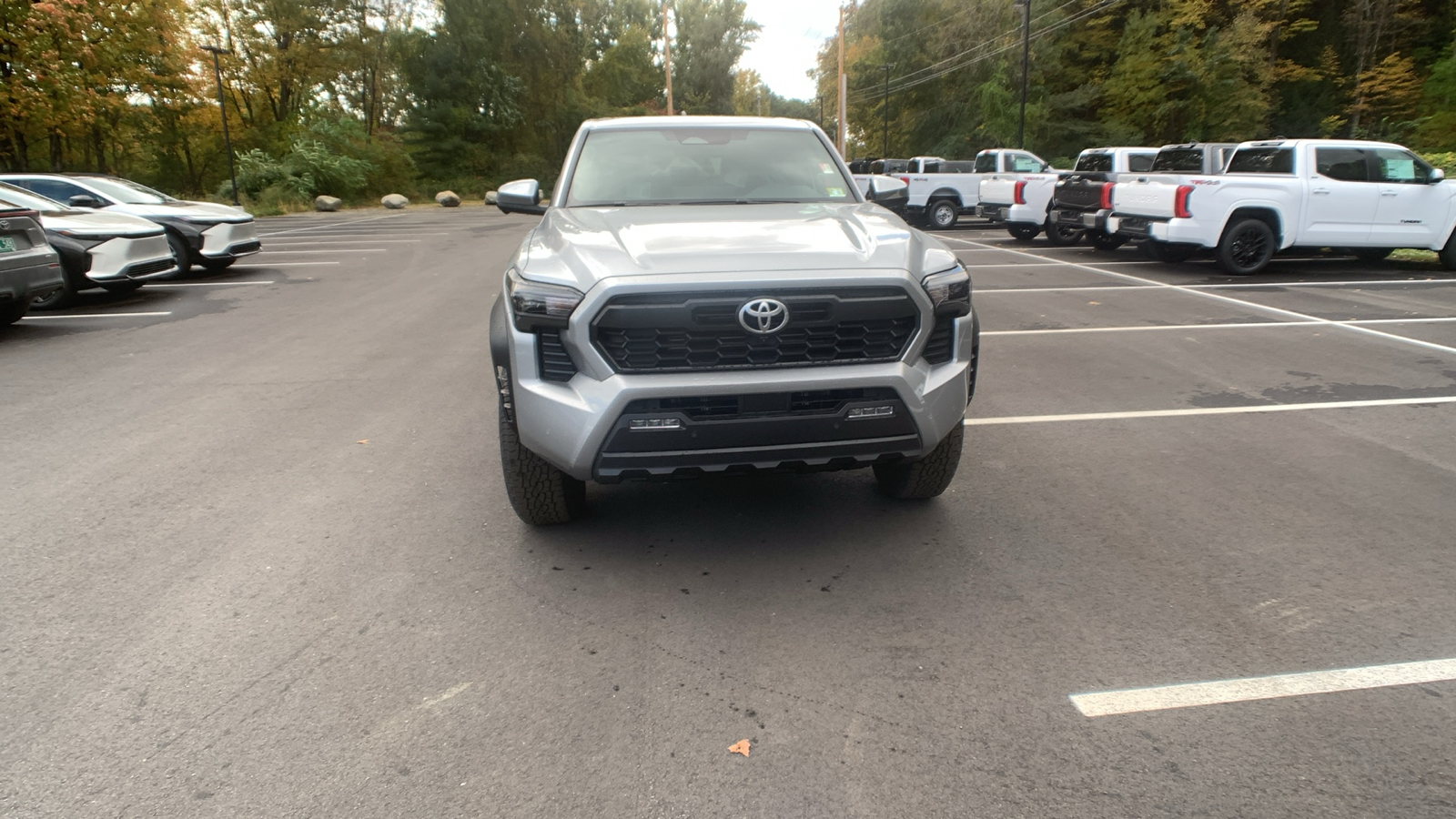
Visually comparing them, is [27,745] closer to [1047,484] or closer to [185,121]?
[1047,484]

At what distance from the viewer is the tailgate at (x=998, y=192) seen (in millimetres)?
19438

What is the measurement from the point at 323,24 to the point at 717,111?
31.8m

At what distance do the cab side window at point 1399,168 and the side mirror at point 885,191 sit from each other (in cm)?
1073

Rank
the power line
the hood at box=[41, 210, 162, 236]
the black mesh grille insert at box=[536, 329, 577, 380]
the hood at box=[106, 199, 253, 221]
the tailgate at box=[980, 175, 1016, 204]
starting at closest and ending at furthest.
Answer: the black mesh grille insert at box=[536, 329, 577, 380] < the hood at box=[41, 210, 162, 236] < the hood at box=[106, 199, 253, 221] < the tailgate at box=[980, 175, 1016, 204] < the power line

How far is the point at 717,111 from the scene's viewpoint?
7631 centimetres

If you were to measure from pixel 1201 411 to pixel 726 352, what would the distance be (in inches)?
161

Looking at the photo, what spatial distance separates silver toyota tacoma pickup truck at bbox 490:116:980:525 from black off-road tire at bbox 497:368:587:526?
1cm

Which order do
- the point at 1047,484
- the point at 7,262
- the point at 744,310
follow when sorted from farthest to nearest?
the point at 7,262
the point at 1047,484
the point at 744,310

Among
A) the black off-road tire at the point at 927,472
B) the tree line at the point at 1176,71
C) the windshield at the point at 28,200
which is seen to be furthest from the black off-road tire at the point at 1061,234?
the tree line at the point at 1176,71

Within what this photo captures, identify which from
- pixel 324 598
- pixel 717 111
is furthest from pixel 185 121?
pixel 324 598

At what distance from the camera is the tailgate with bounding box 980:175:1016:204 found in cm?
1944

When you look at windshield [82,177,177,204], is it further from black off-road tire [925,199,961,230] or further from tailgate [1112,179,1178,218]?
black off-road tire [925,199,961,230]

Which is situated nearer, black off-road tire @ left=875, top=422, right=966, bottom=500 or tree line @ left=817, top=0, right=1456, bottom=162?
black off-road tire @ left=875, top=422, right=966, bottom=500

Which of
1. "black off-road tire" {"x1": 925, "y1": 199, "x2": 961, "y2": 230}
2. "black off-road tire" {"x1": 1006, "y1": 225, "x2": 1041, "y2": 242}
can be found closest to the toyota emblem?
"black off-road tire" {"x1": 1006, "y1": 225, "x2": 1041, "y2": 242}
